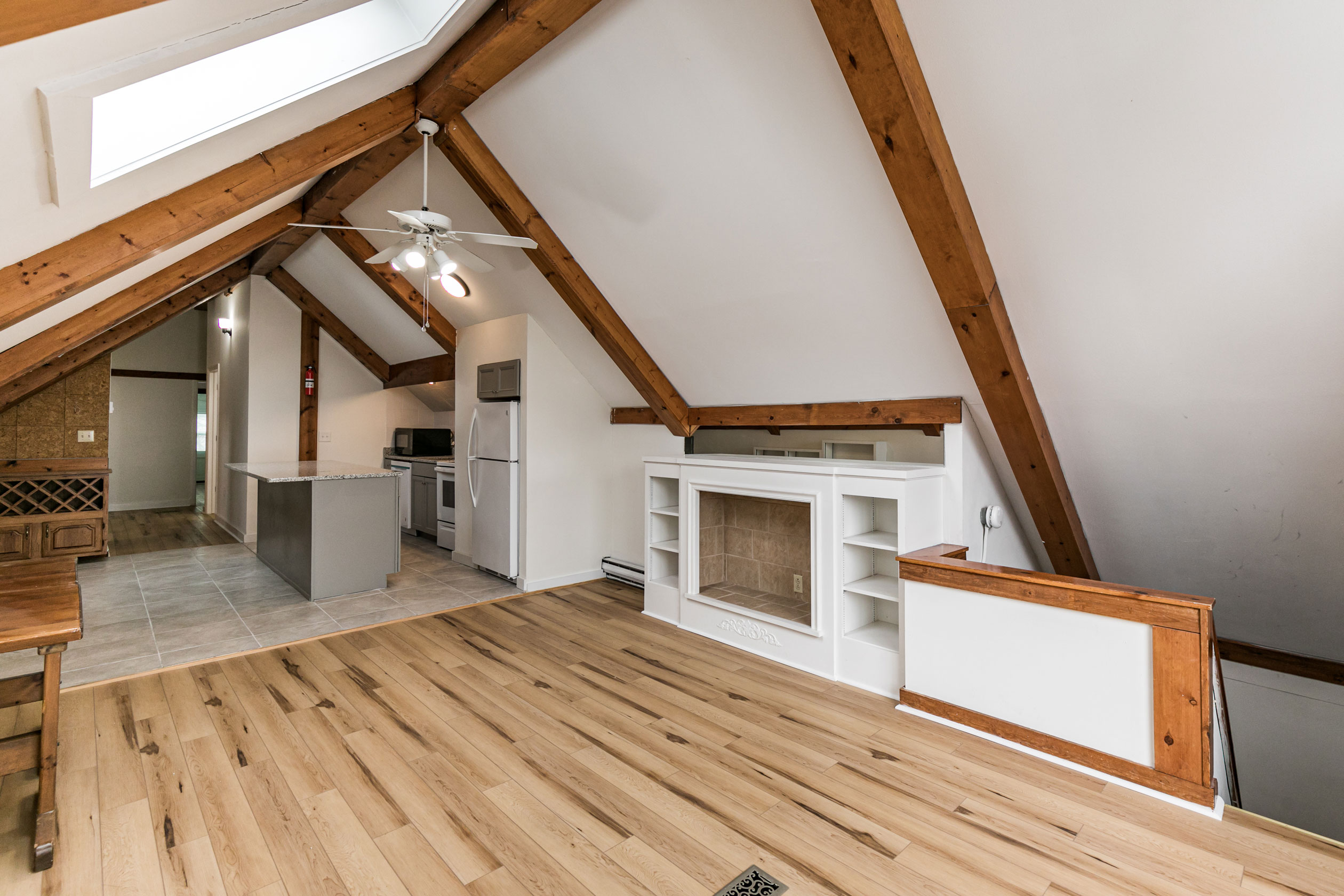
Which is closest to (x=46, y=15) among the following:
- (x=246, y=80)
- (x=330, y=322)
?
(x=246, y=80)

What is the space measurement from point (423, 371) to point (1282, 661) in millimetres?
7395

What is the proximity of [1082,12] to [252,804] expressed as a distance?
369 cm

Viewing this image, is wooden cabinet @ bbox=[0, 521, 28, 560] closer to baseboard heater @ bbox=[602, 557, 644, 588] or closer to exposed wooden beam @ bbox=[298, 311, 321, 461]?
exposed wooden beam @ bbox=[298, 311, 321, 461]

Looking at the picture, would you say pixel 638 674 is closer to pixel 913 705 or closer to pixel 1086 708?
A: pixel 913 705

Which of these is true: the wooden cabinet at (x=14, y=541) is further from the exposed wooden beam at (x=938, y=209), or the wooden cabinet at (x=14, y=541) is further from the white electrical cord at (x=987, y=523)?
the white electrical cord at (x=987, y=523)

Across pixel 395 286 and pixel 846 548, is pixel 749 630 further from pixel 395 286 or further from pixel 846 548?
pixel 395 286

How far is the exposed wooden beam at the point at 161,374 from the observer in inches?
372

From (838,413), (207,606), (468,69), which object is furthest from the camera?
(207,606)

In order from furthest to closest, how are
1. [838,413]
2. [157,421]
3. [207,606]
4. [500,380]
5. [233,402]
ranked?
[157,421] → [233,402] → [500,380] → [207,606] → [838,413]

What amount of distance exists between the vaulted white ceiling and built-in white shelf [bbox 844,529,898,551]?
2.58 feet

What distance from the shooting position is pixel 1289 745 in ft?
12.0

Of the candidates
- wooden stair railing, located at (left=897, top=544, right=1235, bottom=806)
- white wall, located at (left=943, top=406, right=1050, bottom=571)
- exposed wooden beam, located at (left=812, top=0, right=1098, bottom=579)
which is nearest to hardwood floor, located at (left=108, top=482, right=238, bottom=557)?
white wall, located at (left=943, top=406, right=1050, bottom=571)

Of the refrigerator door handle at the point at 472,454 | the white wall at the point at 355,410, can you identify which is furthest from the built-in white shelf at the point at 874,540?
the white wall at the point at 355,410

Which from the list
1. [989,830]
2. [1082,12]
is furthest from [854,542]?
[1082,12]
